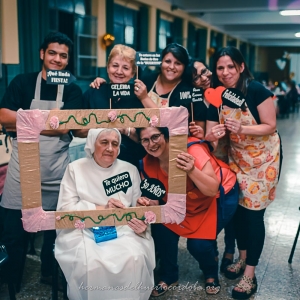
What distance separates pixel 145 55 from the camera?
220 cm

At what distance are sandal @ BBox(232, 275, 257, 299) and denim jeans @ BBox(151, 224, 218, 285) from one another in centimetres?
16

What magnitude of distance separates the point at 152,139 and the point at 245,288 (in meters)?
1.10

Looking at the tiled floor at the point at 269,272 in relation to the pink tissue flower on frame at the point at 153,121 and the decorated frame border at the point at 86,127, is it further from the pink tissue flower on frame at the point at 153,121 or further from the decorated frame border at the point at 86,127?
the pink tissue flower on frame at the point at 153,121

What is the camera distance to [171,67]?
93.4 inches

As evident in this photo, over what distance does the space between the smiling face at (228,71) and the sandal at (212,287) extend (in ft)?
3.97

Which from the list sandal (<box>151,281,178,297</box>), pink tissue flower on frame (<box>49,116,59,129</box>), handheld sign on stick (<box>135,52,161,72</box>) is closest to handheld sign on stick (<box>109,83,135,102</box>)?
handheld sign on stick (<box>135,52,161,72</box>)

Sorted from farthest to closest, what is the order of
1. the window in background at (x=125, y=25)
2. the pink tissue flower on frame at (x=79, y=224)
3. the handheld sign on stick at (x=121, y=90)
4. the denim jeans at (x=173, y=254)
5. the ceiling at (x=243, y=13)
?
the ceiling at (x=243, y=13), the window in background at (x=125, y=25), the denim jeans at (x=173, y=254), the handheld sign on stick at (x=121, y=90), the pink tissue flower on frame at (x=79, y=224)

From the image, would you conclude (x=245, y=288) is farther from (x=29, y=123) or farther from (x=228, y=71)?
(x=29, y=123)

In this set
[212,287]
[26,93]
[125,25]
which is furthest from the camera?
[125,25]

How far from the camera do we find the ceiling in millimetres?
8727

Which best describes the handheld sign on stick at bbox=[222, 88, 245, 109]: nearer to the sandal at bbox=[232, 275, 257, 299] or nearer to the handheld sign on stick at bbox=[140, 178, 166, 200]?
the handheld sign on stick at bbox=[140, 178, 166, 200]

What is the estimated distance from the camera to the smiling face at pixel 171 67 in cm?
238

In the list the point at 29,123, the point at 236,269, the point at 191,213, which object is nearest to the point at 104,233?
the point at 191,213

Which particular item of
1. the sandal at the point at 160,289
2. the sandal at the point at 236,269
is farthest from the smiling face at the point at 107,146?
the sandal at the point at 236,269
